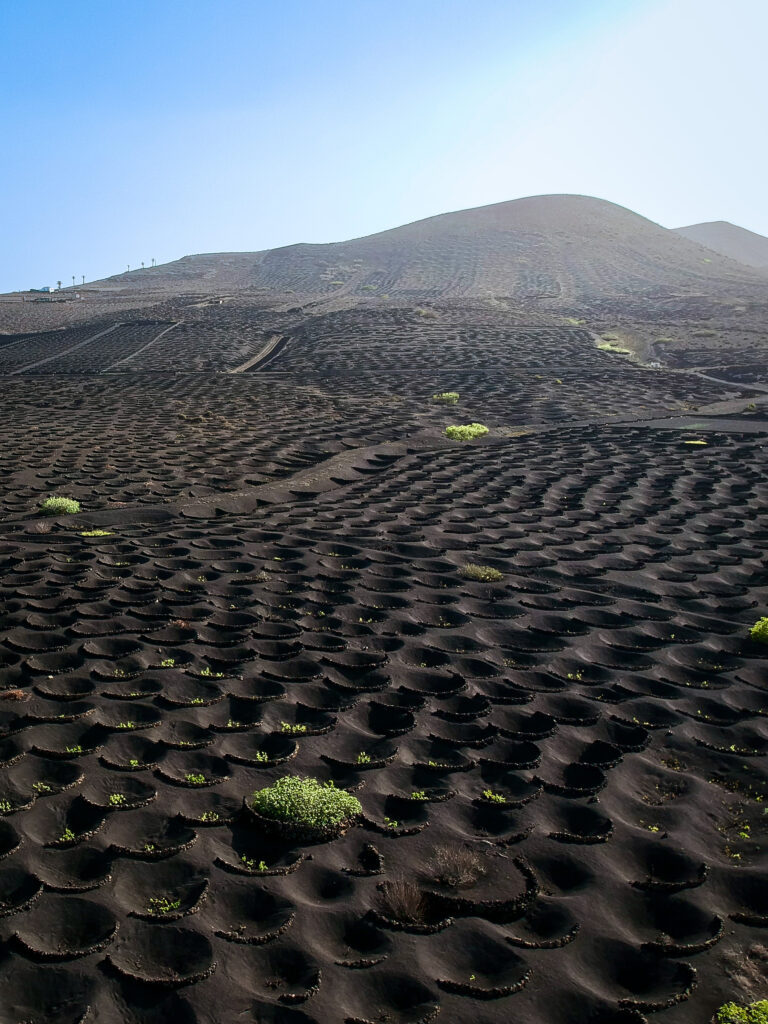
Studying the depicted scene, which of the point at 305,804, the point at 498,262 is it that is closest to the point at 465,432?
the point at 305,804

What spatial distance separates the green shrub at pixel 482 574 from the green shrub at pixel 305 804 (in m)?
4.30

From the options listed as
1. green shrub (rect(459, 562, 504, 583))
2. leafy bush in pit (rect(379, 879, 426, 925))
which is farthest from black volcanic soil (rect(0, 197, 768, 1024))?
green shrub (rect(459, 562, 504, 583))

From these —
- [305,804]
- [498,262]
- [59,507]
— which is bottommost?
[305,804]

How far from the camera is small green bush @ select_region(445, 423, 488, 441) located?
1859 cm

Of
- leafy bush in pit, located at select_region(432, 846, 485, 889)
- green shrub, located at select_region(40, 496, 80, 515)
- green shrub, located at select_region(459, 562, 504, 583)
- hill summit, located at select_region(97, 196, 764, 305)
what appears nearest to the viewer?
leafy bush in pit, located at select_region(432, 846, 485, 889)

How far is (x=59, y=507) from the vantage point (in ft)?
39.8

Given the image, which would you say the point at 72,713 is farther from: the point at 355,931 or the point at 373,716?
the point at 355,931

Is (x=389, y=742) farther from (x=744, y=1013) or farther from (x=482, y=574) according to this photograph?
(x=482, y=574)

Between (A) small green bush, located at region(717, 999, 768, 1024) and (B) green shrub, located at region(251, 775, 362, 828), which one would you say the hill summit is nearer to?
(B) green shrub, located at region(251, 775, 362, 828)

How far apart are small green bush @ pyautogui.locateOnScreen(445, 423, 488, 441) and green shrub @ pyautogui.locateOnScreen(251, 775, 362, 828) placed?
14.2 meters

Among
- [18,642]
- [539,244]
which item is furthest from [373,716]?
[539,244]

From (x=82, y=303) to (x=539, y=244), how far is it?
2019 inches

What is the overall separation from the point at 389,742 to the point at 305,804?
1.03m

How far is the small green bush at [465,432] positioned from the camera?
18594 millimetres
